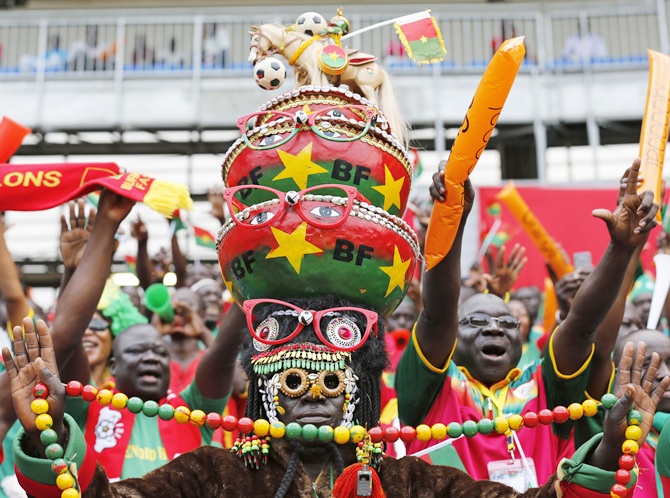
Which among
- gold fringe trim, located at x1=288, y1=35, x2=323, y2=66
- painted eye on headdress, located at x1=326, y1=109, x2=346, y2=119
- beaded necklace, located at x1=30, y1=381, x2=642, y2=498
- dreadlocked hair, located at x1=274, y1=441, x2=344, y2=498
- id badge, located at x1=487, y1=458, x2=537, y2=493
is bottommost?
id badge, located at x1=487, y1=458, x2=537, y2=493

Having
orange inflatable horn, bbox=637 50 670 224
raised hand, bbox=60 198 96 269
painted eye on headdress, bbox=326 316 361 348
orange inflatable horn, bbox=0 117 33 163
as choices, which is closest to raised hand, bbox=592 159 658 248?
orange inflatable horn, bbox=637 50 670 224

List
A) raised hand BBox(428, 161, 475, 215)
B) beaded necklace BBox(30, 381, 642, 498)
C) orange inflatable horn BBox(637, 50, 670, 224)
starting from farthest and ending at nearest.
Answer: orange inflatable horn BBox(637, 50, 670, 224), raised hand BBox(428, 161, 475, 215), beaded necklace BBox(30, 381, 642, 498)

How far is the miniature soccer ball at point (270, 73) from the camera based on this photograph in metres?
3.91

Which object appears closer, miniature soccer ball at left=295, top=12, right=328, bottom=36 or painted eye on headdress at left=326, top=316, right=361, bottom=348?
painted eye on headdress at left=326, top=316, right=361, bottom=348

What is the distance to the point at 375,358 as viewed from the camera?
352 cm

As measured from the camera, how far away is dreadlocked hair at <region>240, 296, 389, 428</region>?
3428 millimetres

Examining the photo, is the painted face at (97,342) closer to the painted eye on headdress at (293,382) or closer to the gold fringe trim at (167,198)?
the gold fringe trim at (167,198)

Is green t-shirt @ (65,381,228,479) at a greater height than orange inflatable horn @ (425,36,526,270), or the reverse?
orange inflatable horn @ (425,36,526,270)

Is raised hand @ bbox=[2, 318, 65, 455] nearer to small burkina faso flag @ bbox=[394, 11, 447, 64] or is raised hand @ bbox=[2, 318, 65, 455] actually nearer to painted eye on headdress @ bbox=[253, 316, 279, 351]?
painted eye on headdress @ bbox=[253, 316, 279, 351]

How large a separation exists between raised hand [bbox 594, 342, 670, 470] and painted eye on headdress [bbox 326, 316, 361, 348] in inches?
33.0

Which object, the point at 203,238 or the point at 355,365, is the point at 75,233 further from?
the point at 203,238

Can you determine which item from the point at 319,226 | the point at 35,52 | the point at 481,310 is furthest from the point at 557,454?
the point at 35,52

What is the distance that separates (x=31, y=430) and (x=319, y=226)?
1104 mm

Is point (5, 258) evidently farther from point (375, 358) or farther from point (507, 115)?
point (507, 115)
